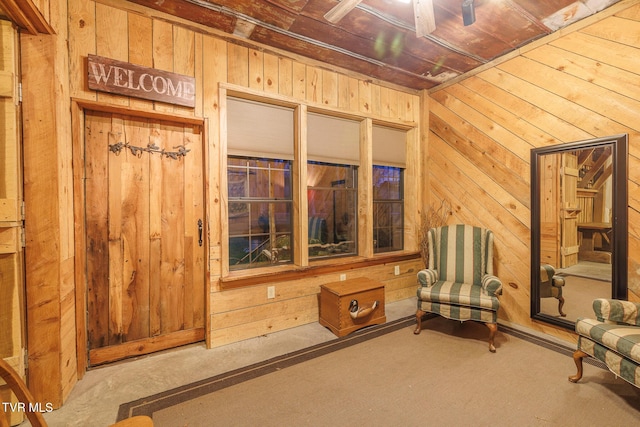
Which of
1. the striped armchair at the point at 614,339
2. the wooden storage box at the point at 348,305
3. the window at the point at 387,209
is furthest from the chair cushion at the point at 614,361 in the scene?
the window at the point at 387,209

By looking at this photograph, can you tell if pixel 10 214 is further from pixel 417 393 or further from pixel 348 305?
pixel 417 393

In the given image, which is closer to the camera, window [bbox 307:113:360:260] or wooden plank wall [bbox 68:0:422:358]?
wooden plank wall [bbox 68:0:422:358]

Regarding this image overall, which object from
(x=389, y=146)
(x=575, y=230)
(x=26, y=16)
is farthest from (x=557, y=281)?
(x=26, y=16)

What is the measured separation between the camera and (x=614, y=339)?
174cm

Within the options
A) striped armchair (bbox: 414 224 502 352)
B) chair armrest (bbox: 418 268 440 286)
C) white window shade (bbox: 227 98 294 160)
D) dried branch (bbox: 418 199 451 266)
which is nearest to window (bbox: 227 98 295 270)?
white window shade (bbox: 227 98 294 160)

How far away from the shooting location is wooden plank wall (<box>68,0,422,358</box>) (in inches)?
83.3

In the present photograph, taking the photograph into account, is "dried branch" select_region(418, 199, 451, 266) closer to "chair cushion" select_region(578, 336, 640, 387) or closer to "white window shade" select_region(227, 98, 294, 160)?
"chair cushion" select_region(578, 336, 640, 387)

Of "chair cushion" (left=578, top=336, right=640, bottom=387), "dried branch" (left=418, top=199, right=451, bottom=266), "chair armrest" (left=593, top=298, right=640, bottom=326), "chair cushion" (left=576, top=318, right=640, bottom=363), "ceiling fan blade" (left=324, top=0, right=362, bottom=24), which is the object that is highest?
"ceiling fan blade" (left=324, top=0, right=362, bottom=24)

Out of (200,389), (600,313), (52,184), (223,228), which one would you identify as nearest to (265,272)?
(223,228)

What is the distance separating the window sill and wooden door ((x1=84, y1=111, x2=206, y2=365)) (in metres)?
0.32

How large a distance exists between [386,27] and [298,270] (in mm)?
2352

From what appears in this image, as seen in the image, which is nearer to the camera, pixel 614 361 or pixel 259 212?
pixel 614 361

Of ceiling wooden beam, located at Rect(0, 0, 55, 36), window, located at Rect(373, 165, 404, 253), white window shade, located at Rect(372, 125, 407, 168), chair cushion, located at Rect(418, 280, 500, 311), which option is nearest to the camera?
ceiling wooden beam, located at Rect(0, 0, 55, 36)

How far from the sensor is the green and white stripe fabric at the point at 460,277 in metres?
2.51
